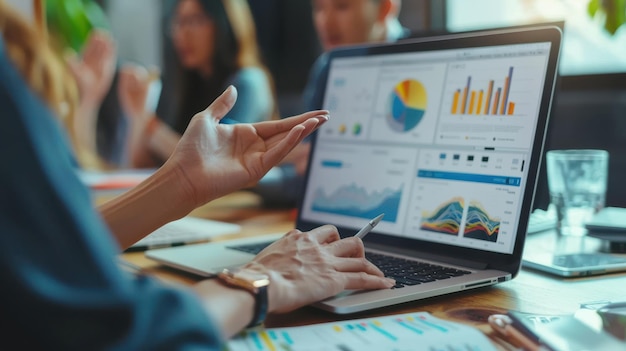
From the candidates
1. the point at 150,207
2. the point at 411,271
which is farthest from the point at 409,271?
the point at 150,207

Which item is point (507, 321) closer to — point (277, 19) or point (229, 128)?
point (229, 128)

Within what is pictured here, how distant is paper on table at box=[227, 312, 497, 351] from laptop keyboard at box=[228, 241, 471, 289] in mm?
125

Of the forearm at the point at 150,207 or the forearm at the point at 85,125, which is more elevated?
the forearm at the point at 85,125

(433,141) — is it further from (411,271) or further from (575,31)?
(575,31)

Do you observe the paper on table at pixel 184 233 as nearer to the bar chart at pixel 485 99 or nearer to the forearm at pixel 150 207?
the forearm at pixel 150 207

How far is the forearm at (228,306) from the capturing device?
59cm

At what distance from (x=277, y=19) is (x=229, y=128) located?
224cm

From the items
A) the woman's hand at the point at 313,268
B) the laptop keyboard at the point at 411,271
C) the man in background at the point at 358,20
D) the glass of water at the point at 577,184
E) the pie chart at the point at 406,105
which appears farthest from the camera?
the man in background at the point at 358,20

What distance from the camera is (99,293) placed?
0.44 meters

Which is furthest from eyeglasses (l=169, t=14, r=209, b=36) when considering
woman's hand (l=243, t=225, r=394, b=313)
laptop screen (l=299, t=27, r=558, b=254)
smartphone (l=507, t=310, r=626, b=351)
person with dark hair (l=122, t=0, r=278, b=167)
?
smartphone (l=507, t=310, r=626, b=351)

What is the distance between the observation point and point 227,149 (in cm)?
92

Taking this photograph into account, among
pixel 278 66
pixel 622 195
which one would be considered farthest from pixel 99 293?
pixel 278 66

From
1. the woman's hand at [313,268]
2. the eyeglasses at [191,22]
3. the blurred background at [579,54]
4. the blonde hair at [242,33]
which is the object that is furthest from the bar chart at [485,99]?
the eyeglasses at [191,22]

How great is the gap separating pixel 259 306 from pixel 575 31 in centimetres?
134
